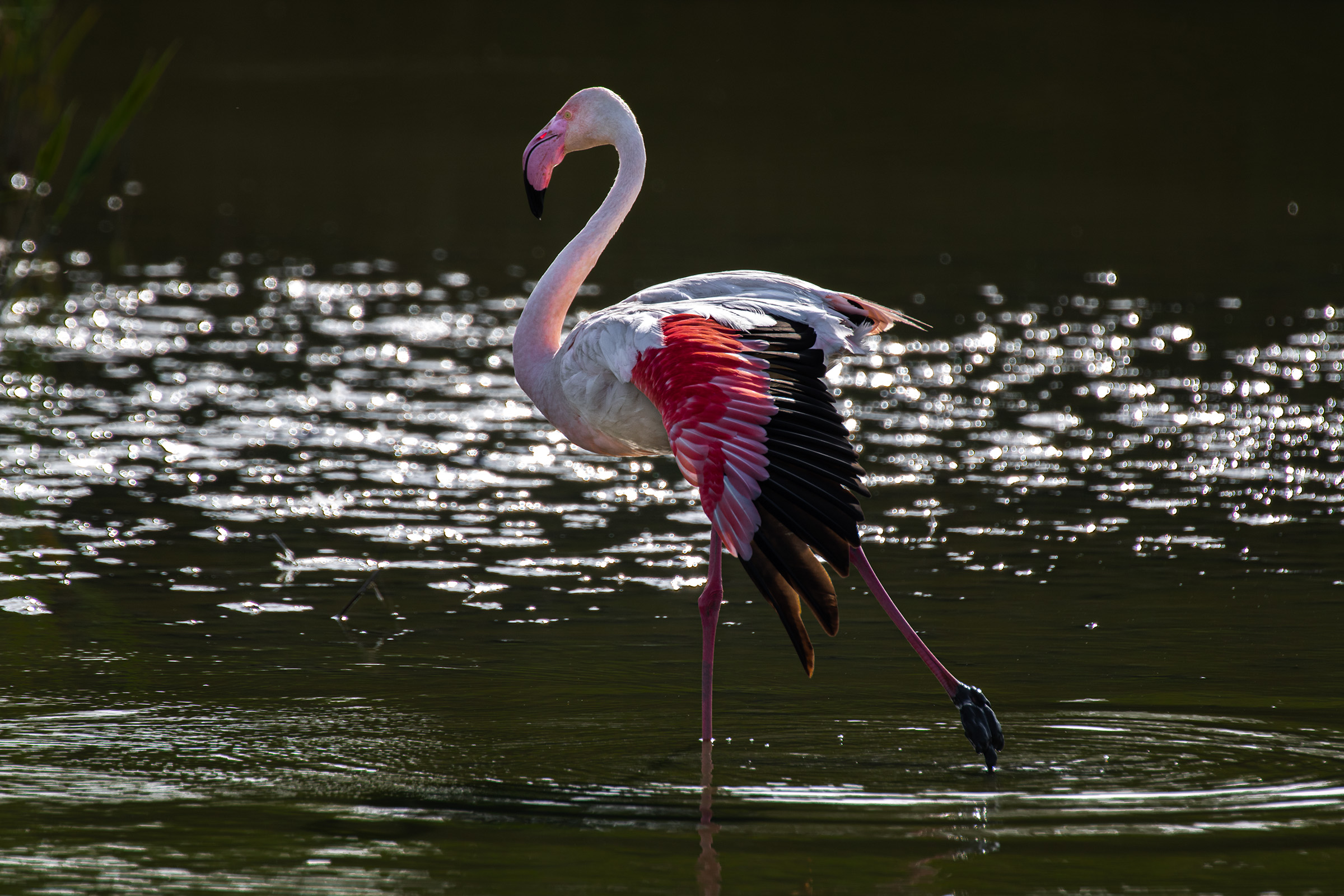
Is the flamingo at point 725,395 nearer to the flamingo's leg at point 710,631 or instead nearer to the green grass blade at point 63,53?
the flamingo's leg at point 710,631

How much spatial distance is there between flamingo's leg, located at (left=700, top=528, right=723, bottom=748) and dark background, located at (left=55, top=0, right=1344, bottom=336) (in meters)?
8.04

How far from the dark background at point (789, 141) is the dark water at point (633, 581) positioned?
7.5 inches

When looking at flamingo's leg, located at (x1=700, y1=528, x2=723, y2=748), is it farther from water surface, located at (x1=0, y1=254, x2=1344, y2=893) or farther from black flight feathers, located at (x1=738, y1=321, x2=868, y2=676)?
black flight feathers, located at (x1=738, y1=321, x2=868, y2=676)

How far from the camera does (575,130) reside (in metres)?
6.75

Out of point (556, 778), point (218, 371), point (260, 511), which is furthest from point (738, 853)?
point (218, 371)

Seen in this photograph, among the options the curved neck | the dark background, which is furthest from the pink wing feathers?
the dark background

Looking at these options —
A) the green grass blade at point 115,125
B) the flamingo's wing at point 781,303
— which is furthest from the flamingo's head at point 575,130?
the green grass blade at point 115,125

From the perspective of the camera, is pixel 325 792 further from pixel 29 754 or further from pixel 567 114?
pixel 567 114

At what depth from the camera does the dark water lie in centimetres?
495

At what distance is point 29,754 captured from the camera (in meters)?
5.60

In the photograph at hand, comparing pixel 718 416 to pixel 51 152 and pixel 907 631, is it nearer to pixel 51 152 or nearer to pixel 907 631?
pixel 907 631

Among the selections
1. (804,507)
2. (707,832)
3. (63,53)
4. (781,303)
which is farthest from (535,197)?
(63,53)

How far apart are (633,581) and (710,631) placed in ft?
5.89

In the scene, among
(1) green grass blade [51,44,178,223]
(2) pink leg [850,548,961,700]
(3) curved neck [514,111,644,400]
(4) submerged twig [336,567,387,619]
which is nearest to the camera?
(2) pink leg [850,548,961,700]
